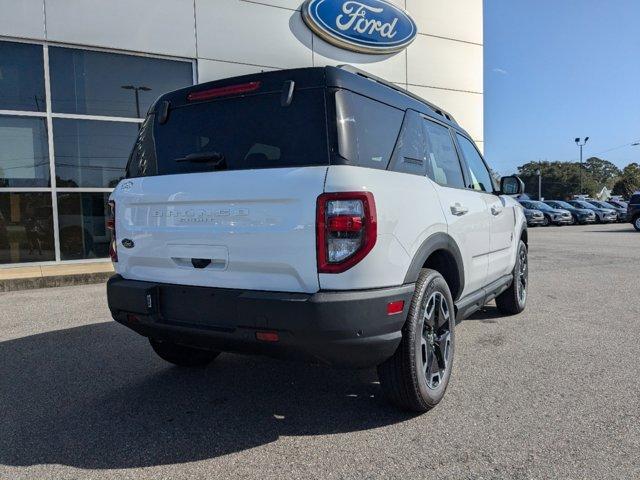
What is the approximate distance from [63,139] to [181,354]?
7.15m

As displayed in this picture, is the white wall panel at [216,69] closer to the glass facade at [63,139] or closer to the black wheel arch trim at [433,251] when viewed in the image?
the glass facade at [63,139]

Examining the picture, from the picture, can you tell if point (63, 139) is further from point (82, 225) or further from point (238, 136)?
point (238, 136)

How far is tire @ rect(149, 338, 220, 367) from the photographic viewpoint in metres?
3.73

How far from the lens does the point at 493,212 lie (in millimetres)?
4426

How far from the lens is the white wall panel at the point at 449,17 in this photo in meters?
12.8

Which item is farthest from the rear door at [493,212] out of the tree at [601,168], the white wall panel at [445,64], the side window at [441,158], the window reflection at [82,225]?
the tree at [601,168]

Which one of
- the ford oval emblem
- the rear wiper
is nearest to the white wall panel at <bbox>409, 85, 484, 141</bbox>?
the rear wiper

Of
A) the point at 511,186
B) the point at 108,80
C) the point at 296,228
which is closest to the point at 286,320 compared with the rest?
the point at 296,228

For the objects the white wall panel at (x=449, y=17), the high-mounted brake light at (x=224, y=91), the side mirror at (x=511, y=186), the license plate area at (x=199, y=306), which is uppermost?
the white wall panel at (x=449, y=17)

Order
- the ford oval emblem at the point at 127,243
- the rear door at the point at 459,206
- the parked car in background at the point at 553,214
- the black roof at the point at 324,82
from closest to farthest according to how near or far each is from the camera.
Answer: the black roof at the point at 324,82
the ford oval emblem at the point at 127,243
the rear door at the point at 459,206
the parked car in background at the point at 553,214

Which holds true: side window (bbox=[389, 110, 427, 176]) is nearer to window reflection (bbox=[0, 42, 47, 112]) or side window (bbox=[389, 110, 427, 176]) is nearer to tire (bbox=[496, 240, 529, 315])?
tire (bbox=[496, 240, 529, 315])

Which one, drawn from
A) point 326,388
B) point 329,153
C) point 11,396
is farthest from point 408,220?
point 11,396

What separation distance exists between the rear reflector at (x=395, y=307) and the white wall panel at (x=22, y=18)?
29.8 feet

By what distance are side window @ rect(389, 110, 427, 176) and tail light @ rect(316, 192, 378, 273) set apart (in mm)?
528
